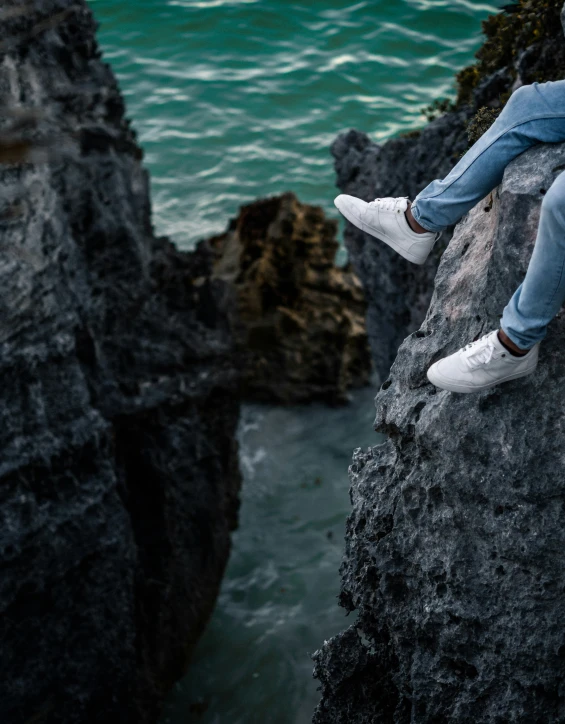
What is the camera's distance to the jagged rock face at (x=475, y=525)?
357cm

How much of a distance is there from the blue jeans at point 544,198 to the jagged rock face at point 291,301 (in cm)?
765

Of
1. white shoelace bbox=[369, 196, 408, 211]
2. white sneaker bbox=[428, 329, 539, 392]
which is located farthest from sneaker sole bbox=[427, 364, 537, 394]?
white shoelace bbox=[369, 196, 408, 211]

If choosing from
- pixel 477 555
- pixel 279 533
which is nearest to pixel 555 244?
pixel 477 555

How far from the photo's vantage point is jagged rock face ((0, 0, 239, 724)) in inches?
254

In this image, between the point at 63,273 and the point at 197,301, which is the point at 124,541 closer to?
the point at 63,273

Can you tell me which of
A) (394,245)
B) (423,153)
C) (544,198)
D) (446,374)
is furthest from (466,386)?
(423,153)

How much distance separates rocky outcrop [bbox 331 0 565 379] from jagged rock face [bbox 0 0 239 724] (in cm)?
200

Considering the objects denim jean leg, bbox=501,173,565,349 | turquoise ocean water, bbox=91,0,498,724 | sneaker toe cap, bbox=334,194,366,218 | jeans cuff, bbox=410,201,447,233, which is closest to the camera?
denim jean leg, bbox=501,173,565,349

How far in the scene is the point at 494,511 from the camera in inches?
143

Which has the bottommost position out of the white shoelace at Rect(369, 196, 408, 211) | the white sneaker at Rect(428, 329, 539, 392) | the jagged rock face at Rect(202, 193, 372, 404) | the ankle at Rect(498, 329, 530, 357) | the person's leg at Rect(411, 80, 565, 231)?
the jagged rock face at Rect(202, 193, 372, 404)

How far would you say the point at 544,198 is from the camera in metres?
3.37

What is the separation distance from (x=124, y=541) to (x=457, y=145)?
4.68 metres

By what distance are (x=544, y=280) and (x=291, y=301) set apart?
8787 mm

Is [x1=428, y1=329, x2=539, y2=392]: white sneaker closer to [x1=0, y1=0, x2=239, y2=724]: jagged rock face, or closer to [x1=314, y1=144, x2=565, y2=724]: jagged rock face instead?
[x1=314, y1=144, x2=565, y2=724]: jagged rock face
